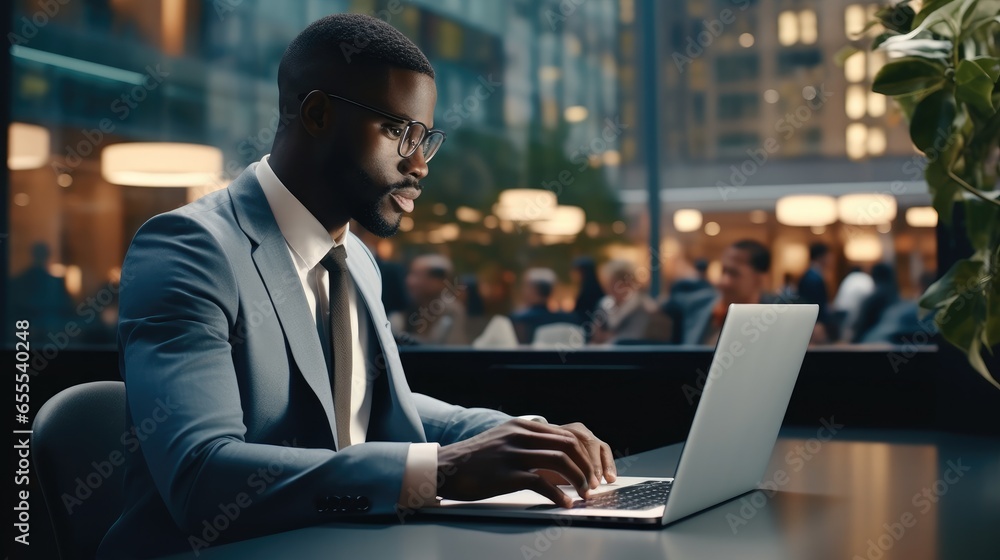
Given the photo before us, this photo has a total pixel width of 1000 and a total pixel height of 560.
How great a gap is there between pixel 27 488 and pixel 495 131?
29.7 feet

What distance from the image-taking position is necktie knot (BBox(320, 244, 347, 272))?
1420 millimetres

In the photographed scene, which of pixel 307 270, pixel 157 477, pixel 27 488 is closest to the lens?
pixel 157 477

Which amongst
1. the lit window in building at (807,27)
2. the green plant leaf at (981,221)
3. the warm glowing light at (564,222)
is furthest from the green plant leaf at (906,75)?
the lit window in building at (807,27)

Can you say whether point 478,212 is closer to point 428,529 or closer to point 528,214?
point 528,214

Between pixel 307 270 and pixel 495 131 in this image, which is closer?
pixel 307 270

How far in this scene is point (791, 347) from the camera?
3.80 ft

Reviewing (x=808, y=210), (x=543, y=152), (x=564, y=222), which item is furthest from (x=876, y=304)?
(x=543, y=152)

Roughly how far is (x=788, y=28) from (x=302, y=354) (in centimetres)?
1186

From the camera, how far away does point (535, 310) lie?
669 cm

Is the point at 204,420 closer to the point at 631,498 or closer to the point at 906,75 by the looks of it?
the point at 631,498

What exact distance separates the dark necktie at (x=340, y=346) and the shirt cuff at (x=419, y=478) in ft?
1.14

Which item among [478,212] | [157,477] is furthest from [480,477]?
[478,212]

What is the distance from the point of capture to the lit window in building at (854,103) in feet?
37.8

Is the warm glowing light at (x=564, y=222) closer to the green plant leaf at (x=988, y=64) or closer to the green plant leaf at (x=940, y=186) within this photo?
the green plant leaf at (x=940, y=186)
